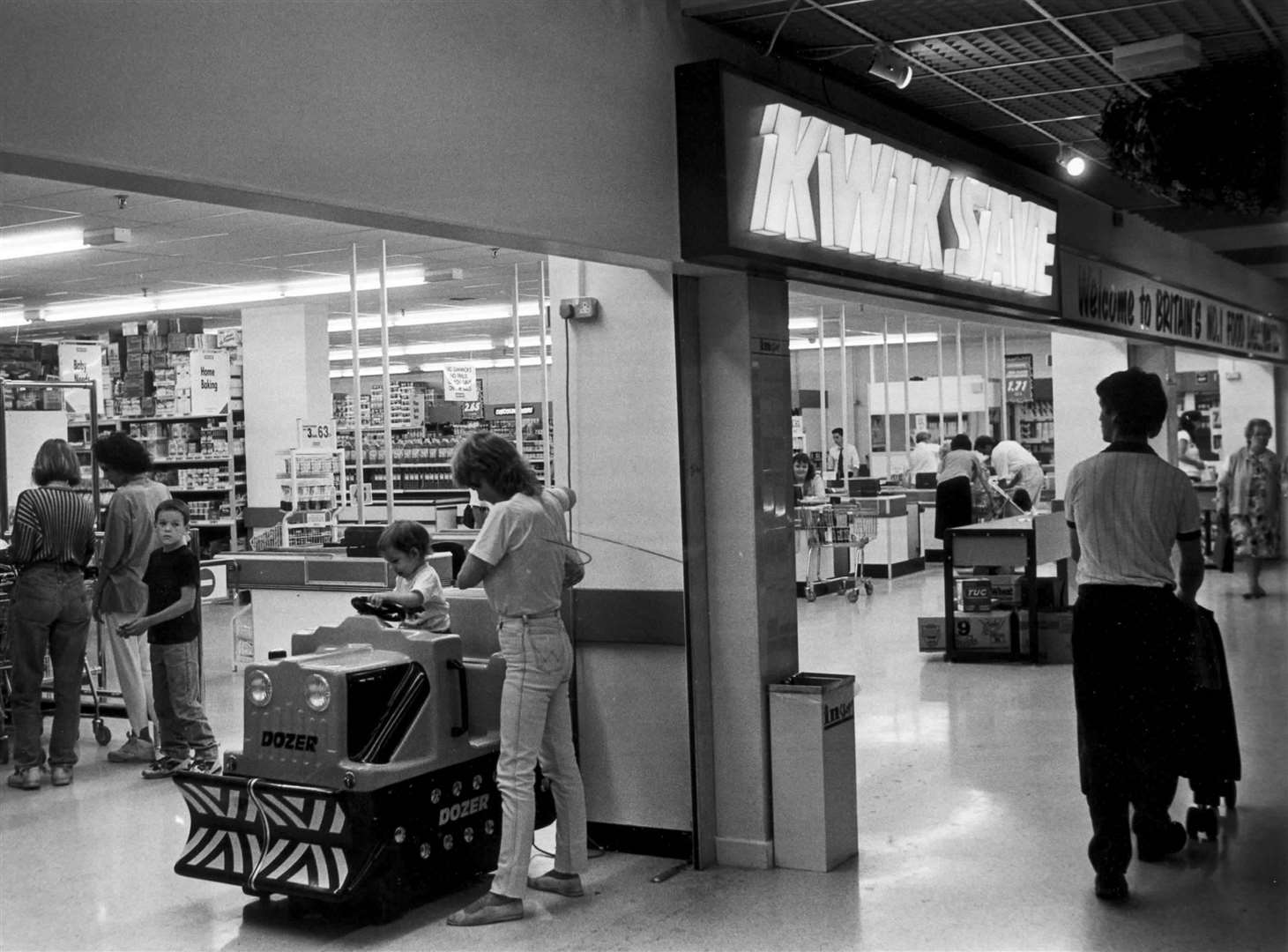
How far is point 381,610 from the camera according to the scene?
16.8ft

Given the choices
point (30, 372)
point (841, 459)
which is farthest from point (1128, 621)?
point (841, 459)

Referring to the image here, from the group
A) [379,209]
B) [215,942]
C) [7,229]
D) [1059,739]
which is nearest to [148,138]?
[379,209]

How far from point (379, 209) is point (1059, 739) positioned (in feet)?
16.5

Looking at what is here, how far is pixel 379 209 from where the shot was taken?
3.54 meters

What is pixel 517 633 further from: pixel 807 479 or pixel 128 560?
pixel 807 479

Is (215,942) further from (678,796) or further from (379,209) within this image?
(379,209)

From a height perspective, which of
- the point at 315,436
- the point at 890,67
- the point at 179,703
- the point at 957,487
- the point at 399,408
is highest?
the point at 890,67

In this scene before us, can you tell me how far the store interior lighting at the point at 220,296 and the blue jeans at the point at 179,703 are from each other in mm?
7258

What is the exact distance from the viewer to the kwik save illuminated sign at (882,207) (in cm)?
476

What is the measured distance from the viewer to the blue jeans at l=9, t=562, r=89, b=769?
22.0ft

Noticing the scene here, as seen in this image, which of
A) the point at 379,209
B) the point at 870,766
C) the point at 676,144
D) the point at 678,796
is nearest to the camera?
the point at 379,209

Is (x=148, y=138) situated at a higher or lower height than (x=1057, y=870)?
higher

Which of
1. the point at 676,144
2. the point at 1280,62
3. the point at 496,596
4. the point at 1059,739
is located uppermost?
the point at 1280,62

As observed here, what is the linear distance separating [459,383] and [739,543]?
13.8 meters
